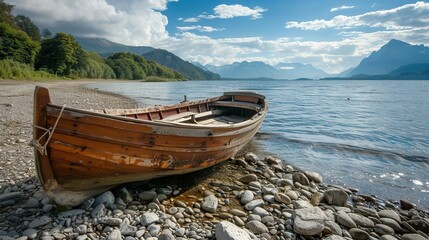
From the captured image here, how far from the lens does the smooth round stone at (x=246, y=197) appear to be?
5840mm

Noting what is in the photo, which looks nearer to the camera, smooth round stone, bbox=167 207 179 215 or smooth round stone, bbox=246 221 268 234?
smooth round stone, bbox=246 221 268 234

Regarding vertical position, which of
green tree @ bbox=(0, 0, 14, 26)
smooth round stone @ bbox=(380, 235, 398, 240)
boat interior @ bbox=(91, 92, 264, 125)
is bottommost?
smooth round stone @ bbox=(380, 235, 398, 240)

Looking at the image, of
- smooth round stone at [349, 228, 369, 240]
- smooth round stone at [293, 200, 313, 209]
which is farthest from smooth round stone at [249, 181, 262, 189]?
smooth round stone at [349, 228, 369, 240]

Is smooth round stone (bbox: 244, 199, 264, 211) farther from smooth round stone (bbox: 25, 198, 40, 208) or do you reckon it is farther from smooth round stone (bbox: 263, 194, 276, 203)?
smooth round stone (bbox: 25, 198, 40, 208)

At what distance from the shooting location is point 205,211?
17.5ft

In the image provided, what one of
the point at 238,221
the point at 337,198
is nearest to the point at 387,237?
the point at 337,198

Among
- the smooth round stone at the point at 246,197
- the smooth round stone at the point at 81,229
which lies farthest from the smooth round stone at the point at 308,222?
the smooth round stone at the point at 81,229

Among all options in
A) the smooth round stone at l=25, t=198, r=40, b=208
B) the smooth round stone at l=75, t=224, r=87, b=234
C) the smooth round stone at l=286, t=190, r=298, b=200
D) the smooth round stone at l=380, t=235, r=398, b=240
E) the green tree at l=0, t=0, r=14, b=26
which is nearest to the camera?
the smooth round stone at l=75, t=224, r=87, b=234

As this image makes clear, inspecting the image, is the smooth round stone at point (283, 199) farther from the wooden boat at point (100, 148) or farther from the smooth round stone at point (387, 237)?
the wooden boat at point (100, 148)

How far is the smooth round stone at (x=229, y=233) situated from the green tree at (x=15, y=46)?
205ft

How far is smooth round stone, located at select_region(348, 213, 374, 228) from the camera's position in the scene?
17.8 feet

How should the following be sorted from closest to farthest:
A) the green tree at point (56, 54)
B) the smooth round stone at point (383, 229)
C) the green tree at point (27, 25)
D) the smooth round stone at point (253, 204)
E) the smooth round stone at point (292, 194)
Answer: the smooth round stone at point (383, 229), the smooth round stone at point (253, 204), the smooth round stone at point (292, 194), the green tree at point (56, 54), the green tree at point (27, 25)

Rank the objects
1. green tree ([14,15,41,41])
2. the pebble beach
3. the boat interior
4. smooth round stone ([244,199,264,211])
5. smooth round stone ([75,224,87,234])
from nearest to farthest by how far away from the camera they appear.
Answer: smooth round stone ([75,224,87,234]), the pebble beach, smooth round stone ([244,199,264,211]), the boat interior, green tree ([14,15,41,41])

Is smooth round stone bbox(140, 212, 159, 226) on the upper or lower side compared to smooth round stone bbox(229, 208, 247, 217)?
upper
